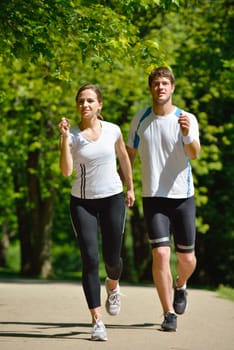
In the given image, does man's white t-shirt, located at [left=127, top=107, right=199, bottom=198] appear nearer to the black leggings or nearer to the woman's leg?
the black leggings

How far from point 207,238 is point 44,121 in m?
6.89

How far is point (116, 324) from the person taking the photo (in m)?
8.77

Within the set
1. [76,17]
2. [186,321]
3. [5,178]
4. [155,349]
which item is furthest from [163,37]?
[155,349]

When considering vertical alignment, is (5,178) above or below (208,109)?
below

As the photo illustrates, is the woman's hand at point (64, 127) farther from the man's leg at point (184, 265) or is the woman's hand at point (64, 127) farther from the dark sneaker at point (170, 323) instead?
the dark sneaker at point (170, 323)

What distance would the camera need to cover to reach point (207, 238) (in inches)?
1192

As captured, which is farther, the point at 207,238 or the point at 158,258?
the point at 207,238

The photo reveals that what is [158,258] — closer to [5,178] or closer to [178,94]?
[178,94]

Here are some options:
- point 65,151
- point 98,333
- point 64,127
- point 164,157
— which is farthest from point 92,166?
point 98,333

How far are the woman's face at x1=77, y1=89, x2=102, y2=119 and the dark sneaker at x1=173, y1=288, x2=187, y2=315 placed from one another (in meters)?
1.91

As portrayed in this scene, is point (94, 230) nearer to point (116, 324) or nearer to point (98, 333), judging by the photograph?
point (98, 333)

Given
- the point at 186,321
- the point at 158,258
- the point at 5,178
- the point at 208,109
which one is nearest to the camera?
the point at 158,258

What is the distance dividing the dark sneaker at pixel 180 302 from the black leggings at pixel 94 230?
832 millimetres

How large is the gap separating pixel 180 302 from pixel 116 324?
62cm
